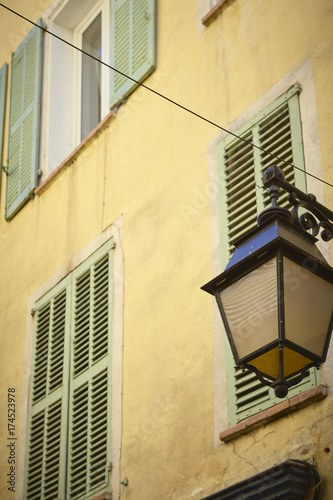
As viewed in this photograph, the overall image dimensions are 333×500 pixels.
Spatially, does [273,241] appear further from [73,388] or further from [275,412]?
[73,388]

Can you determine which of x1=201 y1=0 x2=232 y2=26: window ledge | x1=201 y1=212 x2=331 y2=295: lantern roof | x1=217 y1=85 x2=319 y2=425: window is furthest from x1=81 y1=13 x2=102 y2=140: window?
x1=201 y1=212 x2=331 y2=295: lantern roof

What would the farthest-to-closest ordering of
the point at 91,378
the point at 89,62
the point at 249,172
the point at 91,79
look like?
the point at 89,62 → the point at 91,79 → the point at 91,378 → the point at 249,172

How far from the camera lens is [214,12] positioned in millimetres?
7898

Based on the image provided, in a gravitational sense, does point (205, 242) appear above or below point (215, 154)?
below

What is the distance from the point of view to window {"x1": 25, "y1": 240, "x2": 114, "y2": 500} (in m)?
7.38

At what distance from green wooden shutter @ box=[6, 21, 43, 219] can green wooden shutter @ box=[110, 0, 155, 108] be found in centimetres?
123

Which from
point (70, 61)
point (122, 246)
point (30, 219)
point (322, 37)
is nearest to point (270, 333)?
point (322, 37)

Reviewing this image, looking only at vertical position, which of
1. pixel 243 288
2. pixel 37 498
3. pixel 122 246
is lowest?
pixel 243 288

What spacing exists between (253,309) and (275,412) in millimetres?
1475

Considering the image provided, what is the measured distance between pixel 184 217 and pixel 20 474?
2564 millimetres

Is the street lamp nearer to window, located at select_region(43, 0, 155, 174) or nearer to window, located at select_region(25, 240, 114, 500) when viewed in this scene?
window, located at select_region(25, 240, 114, 500)

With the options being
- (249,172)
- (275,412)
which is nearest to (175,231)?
(249,172)

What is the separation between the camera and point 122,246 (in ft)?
26.2

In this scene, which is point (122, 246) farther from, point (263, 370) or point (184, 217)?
point (263, 370)
